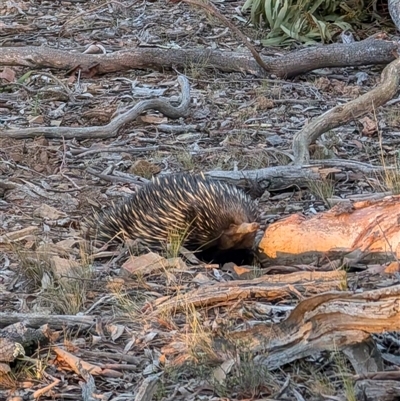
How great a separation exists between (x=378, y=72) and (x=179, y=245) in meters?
3.99

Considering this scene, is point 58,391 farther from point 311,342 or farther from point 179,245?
point 179,245

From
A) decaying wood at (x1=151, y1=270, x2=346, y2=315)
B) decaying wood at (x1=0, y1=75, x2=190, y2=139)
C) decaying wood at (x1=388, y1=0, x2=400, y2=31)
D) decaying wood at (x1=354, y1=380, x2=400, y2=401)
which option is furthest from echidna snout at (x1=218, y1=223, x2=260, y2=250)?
decaying wood at (x1=388, y1=0, x2=400, y2=31)

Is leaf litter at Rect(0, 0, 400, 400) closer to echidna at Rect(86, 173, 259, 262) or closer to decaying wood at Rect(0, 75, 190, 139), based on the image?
decaying wood at Rect(0, 75, 190, 139)

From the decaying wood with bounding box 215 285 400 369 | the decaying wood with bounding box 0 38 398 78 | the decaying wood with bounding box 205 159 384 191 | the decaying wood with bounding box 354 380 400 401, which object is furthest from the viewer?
the decaying wood with bounding box 0 38 398 78

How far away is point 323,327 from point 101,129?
11.7ft

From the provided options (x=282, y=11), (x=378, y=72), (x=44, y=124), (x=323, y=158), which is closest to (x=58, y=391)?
(x=323, y=158)

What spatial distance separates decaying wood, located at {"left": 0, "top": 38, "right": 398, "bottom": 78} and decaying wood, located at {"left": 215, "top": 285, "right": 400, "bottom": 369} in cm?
463

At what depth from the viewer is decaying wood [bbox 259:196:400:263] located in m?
3.71

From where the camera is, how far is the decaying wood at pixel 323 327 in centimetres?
266

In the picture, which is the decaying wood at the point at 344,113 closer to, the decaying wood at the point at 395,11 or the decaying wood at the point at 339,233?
the decaying wood at the point at 395,11

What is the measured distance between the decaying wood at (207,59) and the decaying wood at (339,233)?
11.2ft

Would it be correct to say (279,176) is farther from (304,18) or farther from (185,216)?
(304,18)

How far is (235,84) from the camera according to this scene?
7266 mm

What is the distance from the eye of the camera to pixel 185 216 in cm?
432
